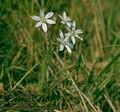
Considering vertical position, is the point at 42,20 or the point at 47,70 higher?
the point at 42,20

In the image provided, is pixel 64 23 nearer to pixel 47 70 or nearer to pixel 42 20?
pixel 42 20

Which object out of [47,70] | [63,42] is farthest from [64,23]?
[47,70]

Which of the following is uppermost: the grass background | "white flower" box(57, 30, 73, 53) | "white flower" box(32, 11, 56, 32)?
"white flower" box(32, 11, 56, 32)

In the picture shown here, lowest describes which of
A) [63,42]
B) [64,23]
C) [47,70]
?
[47,70]

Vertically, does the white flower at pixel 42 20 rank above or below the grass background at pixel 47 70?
above

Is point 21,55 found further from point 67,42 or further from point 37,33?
point 67,42

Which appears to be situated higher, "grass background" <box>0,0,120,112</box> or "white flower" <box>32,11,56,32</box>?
"white flower" <box>32,11,56,32</box>

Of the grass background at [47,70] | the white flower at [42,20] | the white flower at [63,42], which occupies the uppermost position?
the white flower at [42,20]

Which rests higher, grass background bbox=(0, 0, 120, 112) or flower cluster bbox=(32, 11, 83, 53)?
flower cluster bbox=(32, 11, 83, 53)

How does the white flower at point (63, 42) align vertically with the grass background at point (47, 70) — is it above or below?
above
